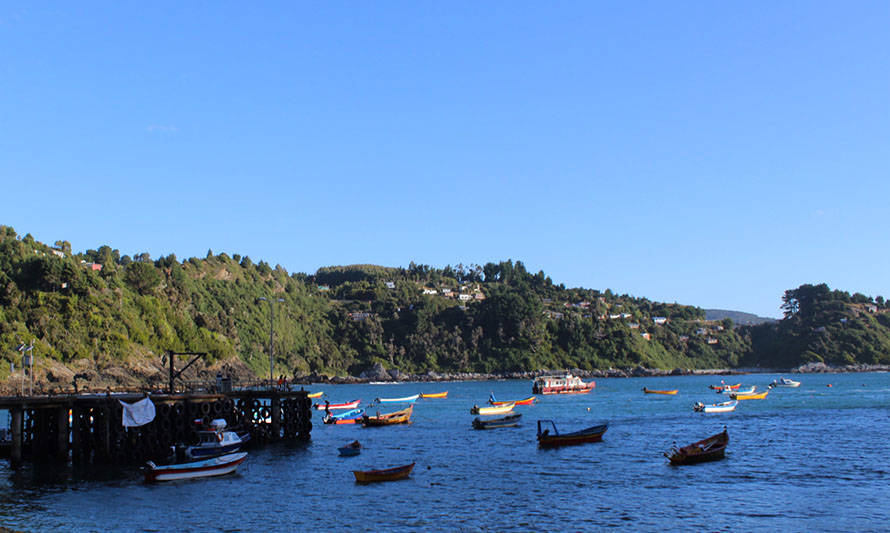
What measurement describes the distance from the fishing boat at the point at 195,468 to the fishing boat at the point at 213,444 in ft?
9.05

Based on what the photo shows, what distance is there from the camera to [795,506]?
38125mm

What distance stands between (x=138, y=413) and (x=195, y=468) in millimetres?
8705

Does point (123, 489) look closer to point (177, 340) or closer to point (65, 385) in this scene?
point (65, 385)

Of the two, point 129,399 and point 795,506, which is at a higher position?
point 129,399

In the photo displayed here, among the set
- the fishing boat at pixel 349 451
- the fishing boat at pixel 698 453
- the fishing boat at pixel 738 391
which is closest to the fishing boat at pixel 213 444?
the fishing boat at pixel 349 451

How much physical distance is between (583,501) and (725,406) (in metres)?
69.9

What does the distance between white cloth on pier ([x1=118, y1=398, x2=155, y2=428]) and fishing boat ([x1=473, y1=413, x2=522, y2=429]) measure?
3695cm

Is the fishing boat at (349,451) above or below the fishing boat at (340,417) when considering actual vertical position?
below

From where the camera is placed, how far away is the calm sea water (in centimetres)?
3516

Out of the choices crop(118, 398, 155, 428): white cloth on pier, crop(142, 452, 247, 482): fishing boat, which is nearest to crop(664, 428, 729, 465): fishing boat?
crop(142, 452, 247, 482): fishing boat

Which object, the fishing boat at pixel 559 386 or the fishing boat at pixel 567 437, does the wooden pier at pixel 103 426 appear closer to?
the fishing boat at pixel 567 437

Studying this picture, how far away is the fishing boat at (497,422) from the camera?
79963 millimetres

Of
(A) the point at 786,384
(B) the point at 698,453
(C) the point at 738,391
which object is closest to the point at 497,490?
(B) the point at 698,453

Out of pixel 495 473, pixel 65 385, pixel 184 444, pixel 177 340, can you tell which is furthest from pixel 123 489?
pixel 177 340
